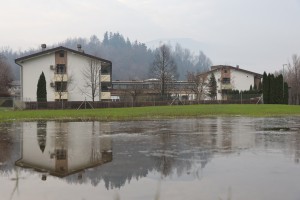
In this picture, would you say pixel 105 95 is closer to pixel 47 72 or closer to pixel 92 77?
pixel 92 77

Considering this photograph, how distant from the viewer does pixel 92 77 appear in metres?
66.8

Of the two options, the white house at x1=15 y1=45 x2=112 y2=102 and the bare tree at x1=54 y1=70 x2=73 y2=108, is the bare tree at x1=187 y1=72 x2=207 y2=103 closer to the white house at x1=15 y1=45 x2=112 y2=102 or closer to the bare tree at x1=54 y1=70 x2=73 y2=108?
the white house at x1=15 y1=45 x2=112 y2=102

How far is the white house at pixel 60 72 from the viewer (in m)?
66.8

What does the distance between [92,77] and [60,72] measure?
522 centimetres

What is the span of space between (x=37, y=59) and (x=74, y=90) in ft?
25.0

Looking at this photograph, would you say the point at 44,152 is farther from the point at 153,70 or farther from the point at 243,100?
the point at 153,70

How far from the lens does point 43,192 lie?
7359mm

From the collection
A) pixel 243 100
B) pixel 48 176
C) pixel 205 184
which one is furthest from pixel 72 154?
pixel 243 100

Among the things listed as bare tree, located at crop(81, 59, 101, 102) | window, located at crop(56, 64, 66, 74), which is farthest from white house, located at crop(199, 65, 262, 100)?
window, located at crop(56, 64, 66, 74)

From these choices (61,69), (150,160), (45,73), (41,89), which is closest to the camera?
(150,160)

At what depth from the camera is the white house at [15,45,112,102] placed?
2628 inches

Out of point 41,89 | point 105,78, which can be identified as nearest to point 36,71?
point 41,89

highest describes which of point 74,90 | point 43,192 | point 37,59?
point 37,59

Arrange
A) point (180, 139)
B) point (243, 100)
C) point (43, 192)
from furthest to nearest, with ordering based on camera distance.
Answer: point (243, 100) → point (180, 139) → point (43, 192)
